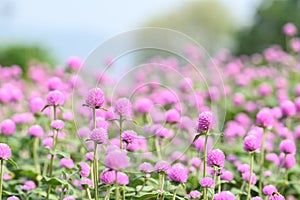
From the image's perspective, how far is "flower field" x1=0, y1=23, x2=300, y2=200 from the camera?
2057mm

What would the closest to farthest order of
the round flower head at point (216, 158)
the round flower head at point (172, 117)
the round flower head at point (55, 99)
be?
the round flower head at point (216, 158)
the round flower head at point (55, 99)
the round flower head at point (172, 117)

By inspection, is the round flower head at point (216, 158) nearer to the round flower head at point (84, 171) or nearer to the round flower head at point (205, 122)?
the round flower head at point (205, 122)

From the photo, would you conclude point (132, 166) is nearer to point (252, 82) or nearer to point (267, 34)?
point (252, 82)

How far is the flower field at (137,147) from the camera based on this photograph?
6.75 ft

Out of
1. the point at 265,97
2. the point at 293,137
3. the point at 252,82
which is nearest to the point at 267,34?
the point at 252,82

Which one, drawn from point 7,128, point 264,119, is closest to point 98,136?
point 264,119

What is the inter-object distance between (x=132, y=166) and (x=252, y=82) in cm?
414

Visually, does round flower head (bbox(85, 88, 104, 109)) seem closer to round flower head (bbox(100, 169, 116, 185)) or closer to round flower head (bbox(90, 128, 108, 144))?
round flower head (bbox(90, 128, 108, 144))

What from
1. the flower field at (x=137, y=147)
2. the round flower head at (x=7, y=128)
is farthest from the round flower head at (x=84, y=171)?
the round flower head at (x=7, y=128)

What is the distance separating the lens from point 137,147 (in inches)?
110

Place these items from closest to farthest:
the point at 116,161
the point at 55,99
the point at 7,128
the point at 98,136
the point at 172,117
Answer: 1. the point at 116,161
2. the point at 98,136
3. the point at 55,99
4. the point at 172,117
5. the point at 7,128

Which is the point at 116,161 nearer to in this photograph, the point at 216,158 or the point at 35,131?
the point at 216,158

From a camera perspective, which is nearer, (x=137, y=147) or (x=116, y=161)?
(x=116, y=161)

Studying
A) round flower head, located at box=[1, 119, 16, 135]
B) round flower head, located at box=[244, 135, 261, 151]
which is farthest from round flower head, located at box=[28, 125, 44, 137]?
round flower head, located at box=[244, 135, 261, 151]
